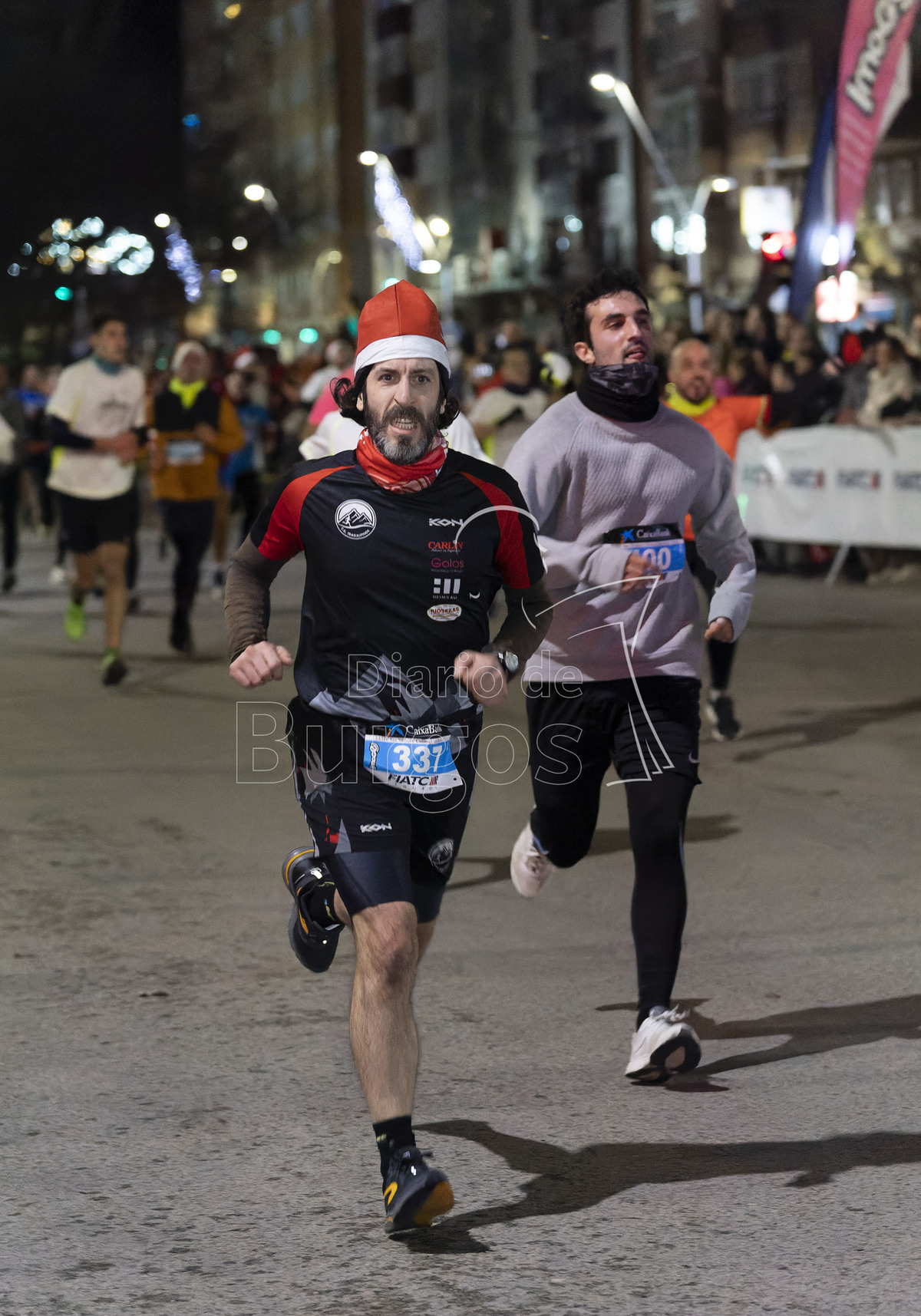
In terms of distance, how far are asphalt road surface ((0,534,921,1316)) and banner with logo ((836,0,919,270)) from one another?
9.68 m

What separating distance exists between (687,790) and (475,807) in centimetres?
344

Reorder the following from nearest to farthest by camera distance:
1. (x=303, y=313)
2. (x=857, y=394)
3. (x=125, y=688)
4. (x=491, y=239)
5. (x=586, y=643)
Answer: (x=586, y=643)
(x=125, y=688)
(x=857, y=394)
(x=491, y=239)
(x=303, y=313)

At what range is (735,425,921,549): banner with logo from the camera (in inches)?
599

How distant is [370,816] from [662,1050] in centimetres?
108

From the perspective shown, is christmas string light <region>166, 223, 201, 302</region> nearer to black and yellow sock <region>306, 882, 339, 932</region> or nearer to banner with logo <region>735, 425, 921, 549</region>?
banner with logo <region>735, 425, 921, 549</region>

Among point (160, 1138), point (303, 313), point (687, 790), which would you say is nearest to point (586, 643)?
point (687, 790)

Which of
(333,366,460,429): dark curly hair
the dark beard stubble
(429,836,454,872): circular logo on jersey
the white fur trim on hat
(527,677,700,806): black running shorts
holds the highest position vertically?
the white fur trim on hat

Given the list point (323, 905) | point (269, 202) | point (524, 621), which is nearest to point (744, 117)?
point (269, 202)

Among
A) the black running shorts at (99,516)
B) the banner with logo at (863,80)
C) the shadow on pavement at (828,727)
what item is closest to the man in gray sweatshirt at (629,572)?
the shadow on pavement at (828,727)

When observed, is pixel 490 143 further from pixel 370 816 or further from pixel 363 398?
pixel 370 816

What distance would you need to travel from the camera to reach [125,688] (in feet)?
38.2

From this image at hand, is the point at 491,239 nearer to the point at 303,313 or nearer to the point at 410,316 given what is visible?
the point at 303,313

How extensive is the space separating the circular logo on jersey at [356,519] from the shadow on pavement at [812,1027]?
164 centimetres

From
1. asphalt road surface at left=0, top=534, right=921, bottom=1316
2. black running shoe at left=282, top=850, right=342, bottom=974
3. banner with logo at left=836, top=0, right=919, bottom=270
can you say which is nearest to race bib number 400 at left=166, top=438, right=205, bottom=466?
asphalt road surface at left=0, top=534, right=921, bottom=1316
